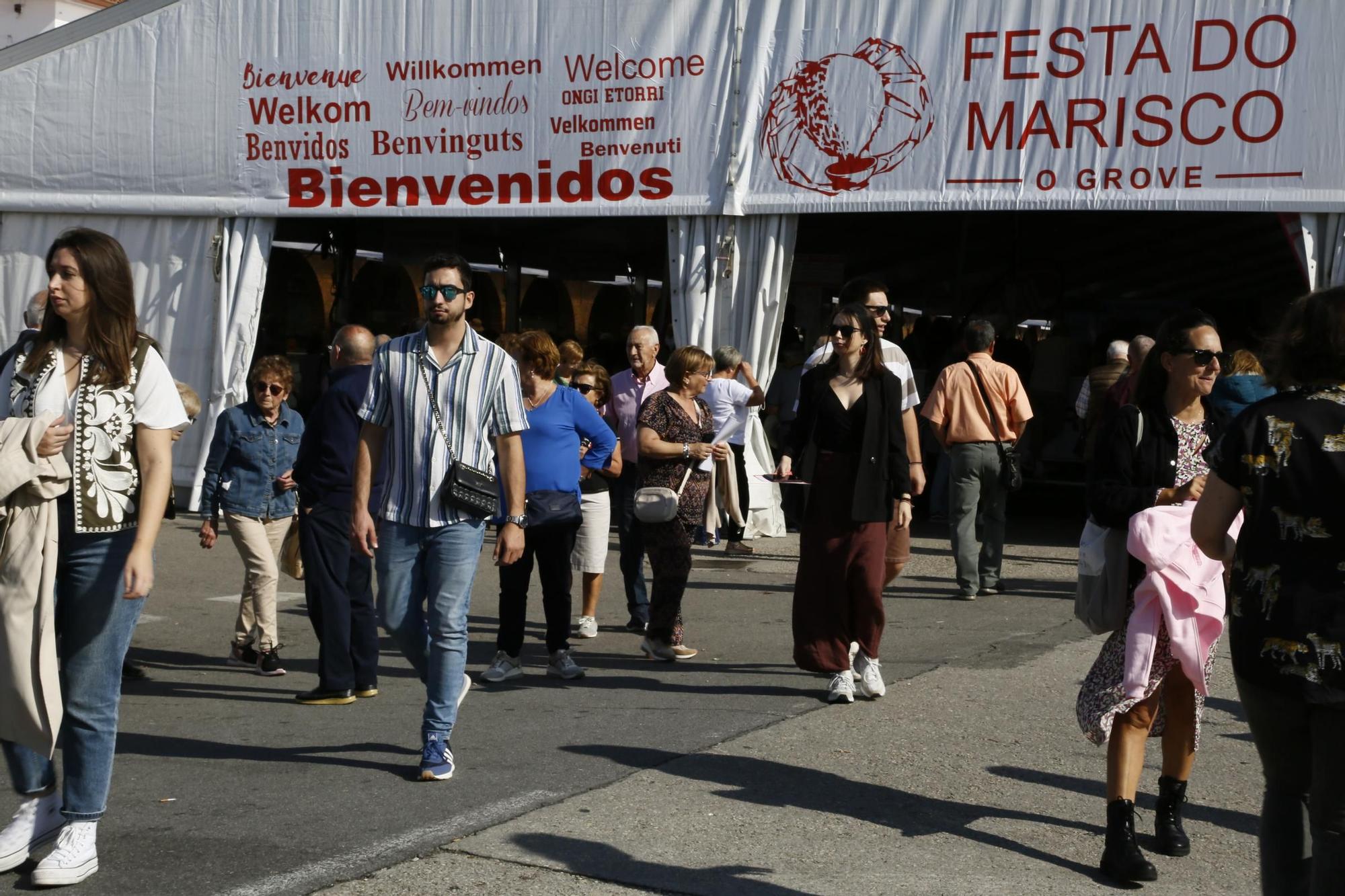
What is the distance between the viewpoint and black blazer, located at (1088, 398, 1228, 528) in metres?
4.67

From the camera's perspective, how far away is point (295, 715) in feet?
21.9

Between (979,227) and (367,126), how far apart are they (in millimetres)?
7412

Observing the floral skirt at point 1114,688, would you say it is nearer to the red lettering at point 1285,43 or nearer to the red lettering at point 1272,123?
the red lettering at point 1272,123

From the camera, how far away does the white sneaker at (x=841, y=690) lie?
6809mm

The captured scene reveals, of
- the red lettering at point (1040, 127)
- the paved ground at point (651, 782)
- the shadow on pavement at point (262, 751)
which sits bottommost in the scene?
the shadow on pavement at point (262, 751)

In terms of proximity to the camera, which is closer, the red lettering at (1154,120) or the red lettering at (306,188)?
the red lettering at (1154,120)

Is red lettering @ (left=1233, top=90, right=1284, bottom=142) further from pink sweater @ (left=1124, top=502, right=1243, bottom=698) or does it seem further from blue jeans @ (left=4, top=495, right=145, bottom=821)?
blue jeans @ (left=4, top=495, right=145, bottom=821)

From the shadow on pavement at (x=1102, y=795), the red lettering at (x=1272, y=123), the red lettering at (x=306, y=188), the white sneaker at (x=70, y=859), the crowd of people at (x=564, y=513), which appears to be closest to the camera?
the crowd of people at (x=564, y=513)

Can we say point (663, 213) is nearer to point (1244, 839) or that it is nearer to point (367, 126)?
point (367, 126)

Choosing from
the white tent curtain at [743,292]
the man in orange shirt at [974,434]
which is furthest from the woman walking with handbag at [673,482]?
the white tent curtain at [743,292]

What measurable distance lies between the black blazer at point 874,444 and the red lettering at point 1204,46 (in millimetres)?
6237

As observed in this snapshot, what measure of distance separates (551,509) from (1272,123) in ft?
23.6

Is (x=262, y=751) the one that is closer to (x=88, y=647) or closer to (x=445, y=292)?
(x=88, y=647)

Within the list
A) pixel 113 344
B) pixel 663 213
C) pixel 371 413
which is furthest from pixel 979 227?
pixel 113 344
